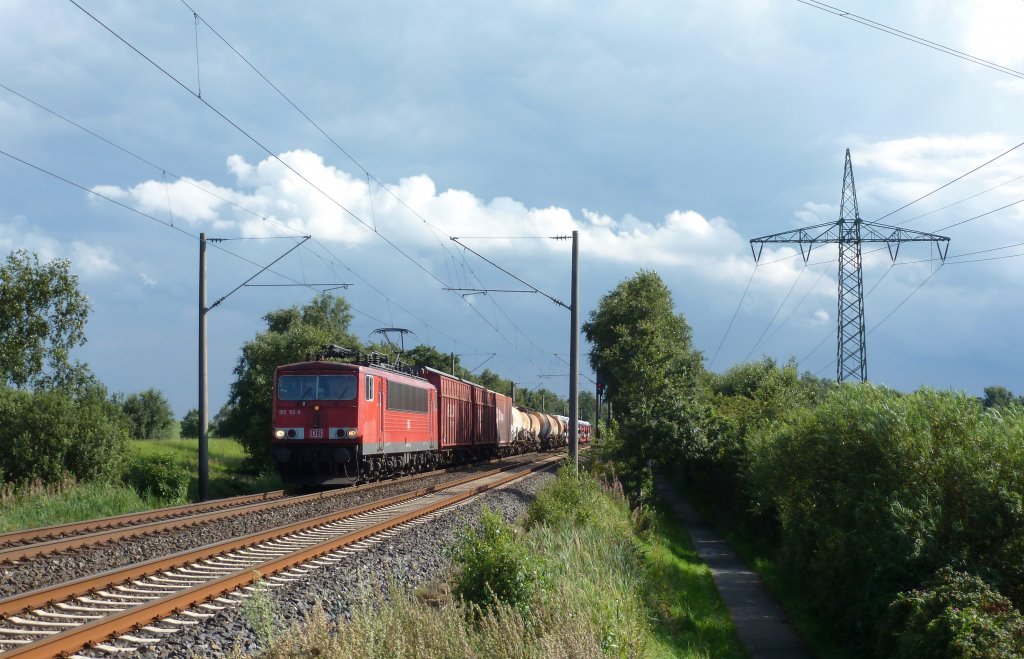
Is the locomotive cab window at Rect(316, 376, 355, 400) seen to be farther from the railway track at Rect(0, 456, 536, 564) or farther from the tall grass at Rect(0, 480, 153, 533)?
the tall grass at Rect(0, 480, 153, 533)

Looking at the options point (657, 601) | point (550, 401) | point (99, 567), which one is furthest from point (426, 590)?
point (550, 401)

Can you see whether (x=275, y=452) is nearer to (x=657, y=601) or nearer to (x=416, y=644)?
(x=657, y=601)

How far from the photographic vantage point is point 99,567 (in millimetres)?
11352

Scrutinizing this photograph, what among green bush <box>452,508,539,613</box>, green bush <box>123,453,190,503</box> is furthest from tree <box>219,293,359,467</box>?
green bush <box>452,508,539,613</box>

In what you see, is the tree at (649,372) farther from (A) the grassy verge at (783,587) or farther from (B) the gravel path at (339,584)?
(B) the gravel path at (339,584)

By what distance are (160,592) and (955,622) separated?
9112 millimetres

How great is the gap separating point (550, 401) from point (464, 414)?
4577 inches

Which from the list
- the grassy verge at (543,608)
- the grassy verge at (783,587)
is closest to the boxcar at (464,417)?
the grassy verge at (783,587)

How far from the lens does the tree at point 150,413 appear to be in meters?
90.5

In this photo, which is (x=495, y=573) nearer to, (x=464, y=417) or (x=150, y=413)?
(x=464, y=417)

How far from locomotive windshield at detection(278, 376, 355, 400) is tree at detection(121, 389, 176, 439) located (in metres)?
72.9

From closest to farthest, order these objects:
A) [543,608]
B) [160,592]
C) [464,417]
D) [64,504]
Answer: [543,608]
[160,592]
[64,504]
[464,417]

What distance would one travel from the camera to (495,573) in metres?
8.85

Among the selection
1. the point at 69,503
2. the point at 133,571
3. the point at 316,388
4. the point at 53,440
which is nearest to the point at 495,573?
the point at 133,571
